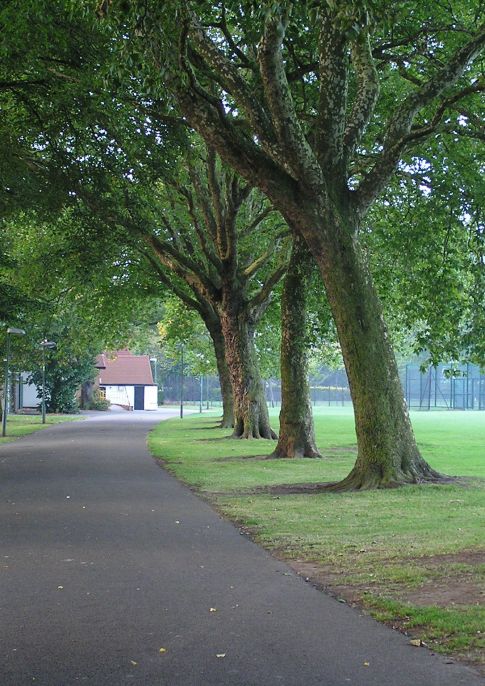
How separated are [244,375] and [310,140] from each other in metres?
14.7

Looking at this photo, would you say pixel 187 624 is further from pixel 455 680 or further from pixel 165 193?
pixel 165 193

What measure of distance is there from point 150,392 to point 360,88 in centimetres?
8984

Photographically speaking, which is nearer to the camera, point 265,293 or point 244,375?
point 265,293

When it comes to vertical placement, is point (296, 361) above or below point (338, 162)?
below

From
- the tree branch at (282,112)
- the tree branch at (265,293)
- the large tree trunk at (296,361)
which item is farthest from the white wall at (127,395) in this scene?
the tree branch at (282,112)

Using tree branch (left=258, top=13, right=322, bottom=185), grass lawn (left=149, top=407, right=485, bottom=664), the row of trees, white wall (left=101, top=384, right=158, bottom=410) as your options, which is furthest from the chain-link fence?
tree branch (left=258, top=13, right=322, bottom=185)

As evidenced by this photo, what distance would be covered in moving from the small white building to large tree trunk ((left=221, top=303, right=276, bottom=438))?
69762mm

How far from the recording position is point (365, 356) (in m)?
Answer: 15.3

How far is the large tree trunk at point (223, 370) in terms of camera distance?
38688 millimetres

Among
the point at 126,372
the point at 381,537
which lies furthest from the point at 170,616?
the point at 126,372

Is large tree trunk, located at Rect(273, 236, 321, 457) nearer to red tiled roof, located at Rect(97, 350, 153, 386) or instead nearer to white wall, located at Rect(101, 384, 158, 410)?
red tiled roof, located at Rect(97, 350, 153, 386)

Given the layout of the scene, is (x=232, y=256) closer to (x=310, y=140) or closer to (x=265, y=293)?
(x=265, y=293)

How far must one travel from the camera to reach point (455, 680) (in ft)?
16.3

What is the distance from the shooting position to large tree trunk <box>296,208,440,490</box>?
15148 mm
